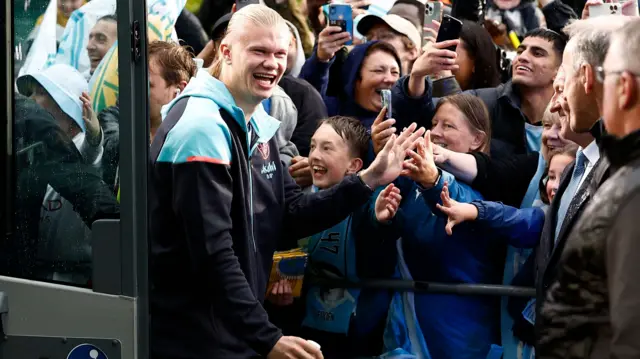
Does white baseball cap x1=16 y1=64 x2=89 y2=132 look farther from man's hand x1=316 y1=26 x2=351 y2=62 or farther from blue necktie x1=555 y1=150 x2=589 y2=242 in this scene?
man's hand x1=316 y1=26 x2=351 y2=62

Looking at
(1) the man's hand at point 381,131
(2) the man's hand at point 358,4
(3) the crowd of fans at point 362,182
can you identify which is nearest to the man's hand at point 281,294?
(3) the crowd of fans at point 362,182

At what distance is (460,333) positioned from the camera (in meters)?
4.66

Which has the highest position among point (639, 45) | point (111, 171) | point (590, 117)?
point (639, 45)

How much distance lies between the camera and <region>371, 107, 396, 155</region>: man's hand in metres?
4.68

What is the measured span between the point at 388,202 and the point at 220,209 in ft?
3.26

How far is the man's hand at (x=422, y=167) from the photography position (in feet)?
14.8

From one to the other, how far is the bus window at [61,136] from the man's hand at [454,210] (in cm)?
165

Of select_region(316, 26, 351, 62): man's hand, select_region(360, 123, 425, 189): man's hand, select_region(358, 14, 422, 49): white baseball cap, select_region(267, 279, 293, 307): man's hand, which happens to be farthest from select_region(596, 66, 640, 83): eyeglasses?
select_region(358, 14, 422, 49): white baseball cap

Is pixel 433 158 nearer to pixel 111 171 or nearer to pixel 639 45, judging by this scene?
pixel 111 171

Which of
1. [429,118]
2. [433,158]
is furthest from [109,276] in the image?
[429,118]

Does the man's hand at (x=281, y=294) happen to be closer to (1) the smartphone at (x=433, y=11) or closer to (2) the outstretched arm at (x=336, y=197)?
(2) the outstretched arm at (x=336, y=197)

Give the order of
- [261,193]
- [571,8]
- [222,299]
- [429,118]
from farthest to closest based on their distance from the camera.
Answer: [571,8], [429,118], [261,193], [222,299]

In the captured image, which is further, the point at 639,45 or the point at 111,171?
the point at 111,171

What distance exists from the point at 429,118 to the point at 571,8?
180cm
